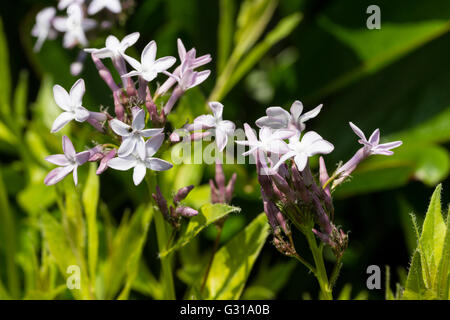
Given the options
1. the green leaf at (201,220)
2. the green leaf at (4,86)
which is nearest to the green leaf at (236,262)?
the green leaf at (201,220)

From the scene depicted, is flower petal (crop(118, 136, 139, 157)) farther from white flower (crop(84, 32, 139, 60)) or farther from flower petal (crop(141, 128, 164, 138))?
white flower (crop(84, 32, 139, 60))

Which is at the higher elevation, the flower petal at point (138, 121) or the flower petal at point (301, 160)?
the flower petal at point (138, 121)

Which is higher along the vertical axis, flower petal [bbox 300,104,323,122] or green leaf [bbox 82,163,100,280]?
flower petal [bbox 300,104,323,122]

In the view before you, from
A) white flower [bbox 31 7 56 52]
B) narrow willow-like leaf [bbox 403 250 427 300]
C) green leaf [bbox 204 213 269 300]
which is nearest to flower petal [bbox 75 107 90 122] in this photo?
green leaf [bbox 204 213 269 300]

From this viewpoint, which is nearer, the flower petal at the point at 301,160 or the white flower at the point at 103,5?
the flower petal at the point at 301,160

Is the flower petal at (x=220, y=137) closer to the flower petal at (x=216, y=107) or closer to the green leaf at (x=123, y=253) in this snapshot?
the flower petal at (x=216, y=107)

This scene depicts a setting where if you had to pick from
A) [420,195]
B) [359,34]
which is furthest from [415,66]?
[420,195]
